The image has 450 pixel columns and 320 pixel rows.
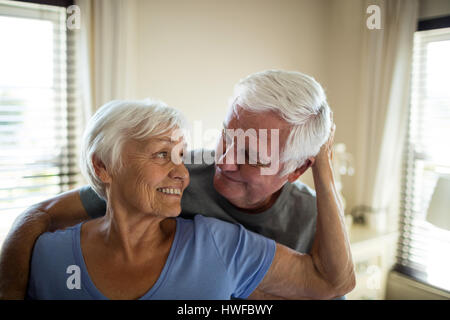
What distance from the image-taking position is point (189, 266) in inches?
36.3

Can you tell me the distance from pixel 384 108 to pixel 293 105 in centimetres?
181

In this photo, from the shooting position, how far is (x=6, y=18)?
1765mm

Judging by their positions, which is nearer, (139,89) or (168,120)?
(168,120)

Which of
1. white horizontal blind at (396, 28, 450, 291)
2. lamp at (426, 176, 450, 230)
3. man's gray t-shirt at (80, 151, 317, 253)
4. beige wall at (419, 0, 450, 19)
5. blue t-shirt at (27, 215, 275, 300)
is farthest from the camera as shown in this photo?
white horizontal blind at (396, 28, 450, 291)

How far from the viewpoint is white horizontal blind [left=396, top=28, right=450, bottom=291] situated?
2281 mm

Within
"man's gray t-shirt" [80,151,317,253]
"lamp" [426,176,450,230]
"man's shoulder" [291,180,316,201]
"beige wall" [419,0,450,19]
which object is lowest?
"lamp" [426,176,450,230]

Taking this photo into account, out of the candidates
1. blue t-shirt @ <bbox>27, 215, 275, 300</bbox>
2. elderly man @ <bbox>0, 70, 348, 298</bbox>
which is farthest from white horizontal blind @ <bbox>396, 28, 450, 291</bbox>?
blue t-shirt @ <bbox>27, 215, 275, 300</bbox>

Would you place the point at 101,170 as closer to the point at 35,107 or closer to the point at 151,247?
the point at 151,247

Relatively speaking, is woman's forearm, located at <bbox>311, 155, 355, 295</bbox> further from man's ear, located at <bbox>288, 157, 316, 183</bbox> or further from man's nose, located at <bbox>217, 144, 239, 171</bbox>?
man's nose, located at <bbox>217, 144, 239, 171</bbox>

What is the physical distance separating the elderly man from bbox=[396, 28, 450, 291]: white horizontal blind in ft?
5.22

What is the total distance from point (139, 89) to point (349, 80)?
1.66 m

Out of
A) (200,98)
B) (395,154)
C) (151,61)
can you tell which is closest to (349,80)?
(395,154)
